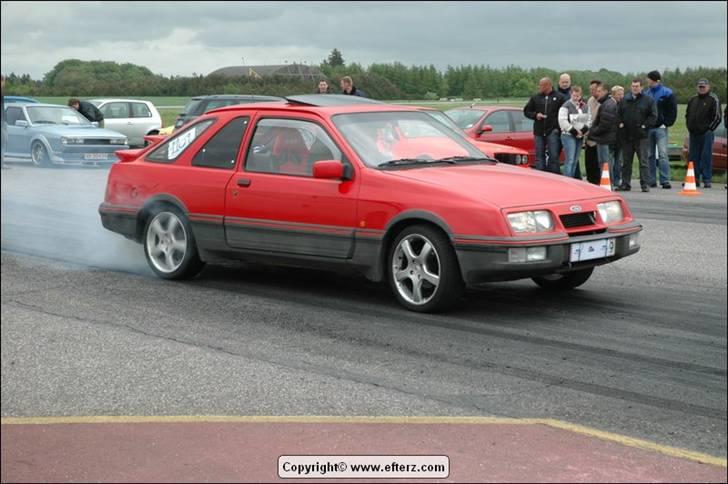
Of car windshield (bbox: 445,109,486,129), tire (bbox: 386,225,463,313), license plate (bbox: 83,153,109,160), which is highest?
car windshield (bbox: 445,109,486,129)

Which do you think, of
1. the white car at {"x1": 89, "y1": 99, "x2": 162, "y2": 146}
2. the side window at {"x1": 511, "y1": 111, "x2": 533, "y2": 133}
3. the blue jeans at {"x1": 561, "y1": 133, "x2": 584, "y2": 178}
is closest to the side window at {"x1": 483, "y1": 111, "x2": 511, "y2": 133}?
the side window at {"x1": 511, "y1": 111, "x2": 533, "y2": 133}

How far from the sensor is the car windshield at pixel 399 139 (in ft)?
24.8

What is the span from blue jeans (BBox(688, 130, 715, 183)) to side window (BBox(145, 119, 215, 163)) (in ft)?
30.3

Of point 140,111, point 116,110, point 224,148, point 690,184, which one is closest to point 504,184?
point 224,148

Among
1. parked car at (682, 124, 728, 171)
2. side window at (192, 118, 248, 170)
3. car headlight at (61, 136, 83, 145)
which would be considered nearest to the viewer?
side window at (192, 118, 248, 170)

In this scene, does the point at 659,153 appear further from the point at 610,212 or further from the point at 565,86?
the point at 610,212

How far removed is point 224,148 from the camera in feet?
26.6

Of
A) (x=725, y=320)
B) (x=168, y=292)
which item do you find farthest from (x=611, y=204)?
(x=168, y=292)

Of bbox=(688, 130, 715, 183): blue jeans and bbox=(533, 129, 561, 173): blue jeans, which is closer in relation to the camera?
bbox=(533, 129, 561, 173): blue jeans

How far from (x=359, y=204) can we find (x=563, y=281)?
1.58 meters

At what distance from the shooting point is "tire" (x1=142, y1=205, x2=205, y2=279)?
8.05 meters

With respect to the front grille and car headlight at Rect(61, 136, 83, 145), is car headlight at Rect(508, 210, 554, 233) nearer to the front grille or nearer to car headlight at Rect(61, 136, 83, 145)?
the front grille

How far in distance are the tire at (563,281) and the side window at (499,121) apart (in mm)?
10204

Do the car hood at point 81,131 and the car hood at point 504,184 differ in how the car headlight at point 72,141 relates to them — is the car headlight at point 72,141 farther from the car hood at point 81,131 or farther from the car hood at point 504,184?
the car hood at point 504,184
